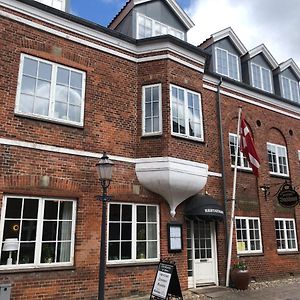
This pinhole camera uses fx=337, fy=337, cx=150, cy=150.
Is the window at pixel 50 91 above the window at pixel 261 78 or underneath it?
underneath

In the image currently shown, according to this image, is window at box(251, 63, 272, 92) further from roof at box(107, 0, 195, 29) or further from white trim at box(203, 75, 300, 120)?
roof at box(107, 0, 195, 29)

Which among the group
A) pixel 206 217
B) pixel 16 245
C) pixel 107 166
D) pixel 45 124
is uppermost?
pixel 45 124

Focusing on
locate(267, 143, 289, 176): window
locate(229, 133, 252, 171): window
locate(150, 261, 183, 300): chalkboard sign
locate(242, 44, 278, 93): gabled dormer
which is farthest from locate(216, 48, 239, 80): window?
locate(150, 261, 183, 300): chalkboard sign

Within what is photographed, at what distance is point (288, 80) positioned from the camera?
1872 cm

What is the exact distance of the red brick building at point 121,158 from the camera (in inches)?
356

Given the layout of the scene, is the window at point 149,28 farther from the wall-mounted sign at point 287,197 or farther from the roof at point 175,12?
the wall-mounted sign at point 287,197

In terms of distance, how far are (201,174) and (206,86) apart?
13.8 feet

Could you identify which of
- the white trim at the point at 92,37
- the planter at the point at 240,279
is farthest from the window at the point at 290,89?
the planter at the point at 240,279

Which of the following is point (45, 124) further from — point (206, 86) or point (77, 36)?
point (206, 86)

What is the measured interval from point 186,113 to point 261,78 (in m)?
7.35

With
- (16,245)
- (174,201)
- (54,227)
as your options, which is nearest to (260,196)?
(174,201)

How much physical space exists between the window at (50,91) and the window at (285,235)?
10188 mm

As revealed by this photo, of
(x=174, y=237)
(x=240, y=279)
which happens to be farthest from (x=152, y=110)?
(x=240, y=279)

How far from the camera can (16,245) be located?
8500 millimetres
